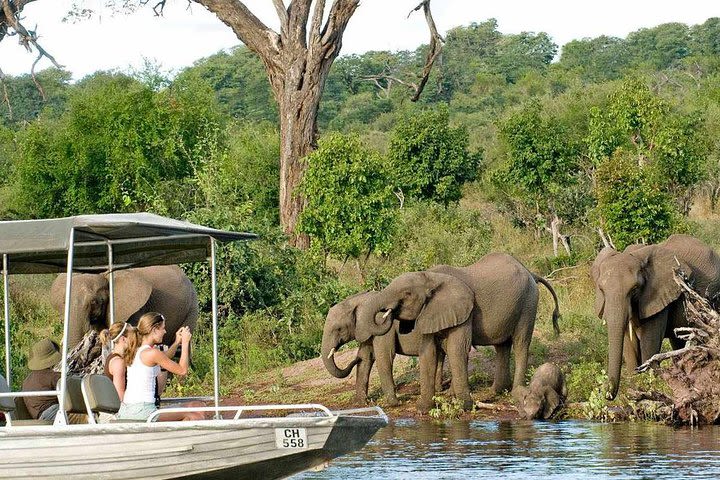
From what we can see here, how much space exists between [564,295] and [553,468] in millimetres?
11342

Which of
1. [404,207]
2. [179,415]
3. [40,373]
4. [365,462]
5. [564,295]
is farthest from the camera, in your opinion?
[404,207]

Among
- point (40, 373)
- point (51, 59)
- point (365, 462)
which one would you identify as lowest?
point (365, 462)

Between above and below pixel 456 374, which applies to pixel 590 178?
above

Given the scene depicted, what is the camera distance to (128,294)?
18609mm

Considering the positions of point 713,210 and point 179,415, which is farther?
point 713,210

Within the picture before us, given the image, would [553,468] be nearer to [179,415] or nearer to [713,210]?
[179,415]

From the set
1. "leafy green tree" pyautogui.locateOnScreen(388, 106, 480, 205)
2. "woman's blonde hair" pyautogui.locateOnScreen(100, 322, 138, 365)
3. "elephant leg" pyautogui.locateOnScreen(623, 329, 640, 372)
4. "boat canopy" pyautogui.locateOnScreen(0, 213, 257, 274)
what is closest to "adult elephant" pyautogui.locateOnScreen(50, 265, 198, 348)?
"boat canopy" pyautogui.locateOnScreen(0, 213, 257, 274)

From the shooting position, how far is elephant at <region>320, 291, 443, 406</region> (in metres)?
18.6

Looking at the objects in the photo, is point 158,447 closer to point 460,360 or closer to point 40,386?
point 40,386

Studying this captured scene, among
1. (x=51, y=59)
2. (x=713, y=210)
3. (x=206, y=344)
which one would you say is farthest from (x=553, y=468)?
(x=713, y=210)

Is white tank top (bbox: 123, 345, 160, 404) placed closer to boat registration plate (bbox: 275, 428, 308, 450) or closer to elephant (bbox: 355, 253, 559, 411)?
boat registration plate (bbox: 275, 428, 308, 450)

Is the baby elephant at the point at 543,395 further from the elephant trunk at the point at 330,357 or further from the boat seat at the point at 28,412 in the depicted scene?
the boat seat at the point at 28,412

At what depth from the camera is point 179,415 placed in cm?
1170

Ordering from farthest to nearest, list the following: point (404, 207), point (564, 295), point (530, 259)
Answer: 1. point (404, 207)
2. point (530, 259)
3. point (564, 295)
